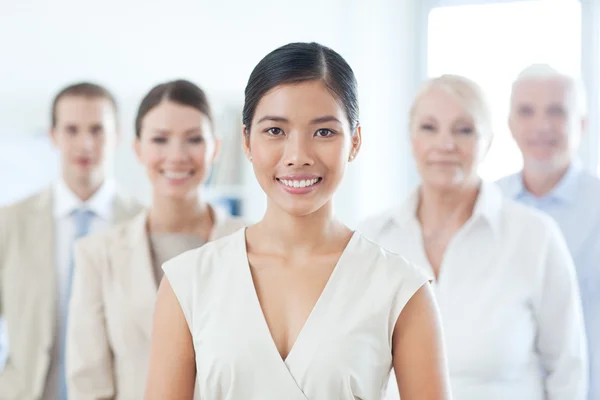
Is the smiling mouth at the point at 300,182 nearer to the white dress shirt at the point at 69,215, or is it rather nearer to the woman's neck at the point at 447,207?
the woman's neck at the point at 447,207

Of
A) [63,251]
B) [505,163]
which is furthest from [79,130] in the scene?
[505,163]

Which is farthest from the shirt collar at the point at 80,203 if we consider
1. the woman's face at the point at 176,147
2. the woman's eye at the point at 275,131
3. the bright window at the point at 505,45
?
the bright window at the point at 505,45

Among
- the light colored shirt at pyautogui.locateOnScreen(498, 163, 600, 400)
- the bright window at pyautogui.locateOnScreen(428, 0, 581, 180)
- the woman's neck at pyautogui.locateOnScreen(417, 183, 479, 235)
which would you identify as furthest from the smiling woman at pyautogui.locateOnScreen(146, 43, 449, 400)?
A: the bright window at pyautogui.locateOnScreen(428, 0, 581, 180)

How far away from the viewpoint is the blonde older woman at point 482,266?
213 cm

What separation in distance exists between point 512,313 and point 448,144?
45 cm

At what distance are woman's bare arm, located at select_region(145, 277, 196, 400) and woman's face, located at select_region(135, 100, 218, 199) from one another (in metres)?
0.78

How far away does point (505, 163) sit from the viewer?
208 inches

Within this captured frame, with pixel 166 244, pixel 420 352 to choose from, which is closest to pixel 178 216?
pixel 166 244

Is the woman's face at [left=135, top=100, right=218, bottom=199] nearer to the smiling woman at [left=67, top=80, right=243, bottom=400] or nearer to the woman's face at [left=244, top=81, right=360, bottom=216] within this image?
the smiling woman at [left=67, top=80, right=243, bottom=400]

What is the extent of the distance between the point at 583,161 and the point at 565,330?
3.09m

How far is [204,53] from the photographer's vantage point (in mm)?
4438

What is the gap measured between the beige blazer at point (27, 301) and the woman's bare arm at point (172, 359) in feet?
4.12

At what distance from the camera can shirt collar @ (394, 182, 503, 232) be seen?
2240 millimetres

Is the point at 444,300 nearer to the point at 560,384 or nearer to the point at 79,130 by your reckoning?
the point at 560,384
